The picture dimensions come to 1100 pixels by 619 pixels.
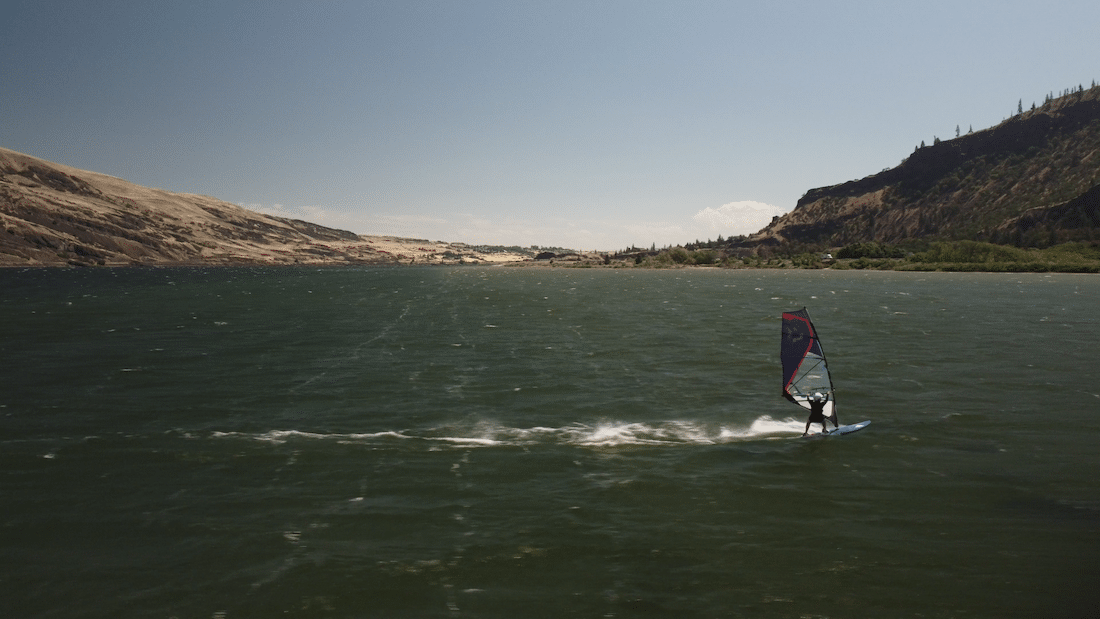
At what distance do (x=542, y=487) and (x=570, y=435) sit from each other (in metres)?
6.49

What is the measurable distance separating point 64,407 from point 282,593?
25205 mm

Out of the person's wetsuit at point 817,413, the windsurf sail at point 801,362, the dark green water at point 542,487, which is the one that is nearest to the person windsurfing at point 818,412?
the person's wetsuit at point 817,413

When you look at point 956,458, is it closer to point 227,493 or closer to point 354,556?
point 354,556

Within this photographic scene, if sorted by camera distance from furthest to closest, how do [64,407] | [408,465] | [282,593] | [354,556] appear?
1. [64,407]
2. [408,465]
3. [354,556]
4. [282,593]

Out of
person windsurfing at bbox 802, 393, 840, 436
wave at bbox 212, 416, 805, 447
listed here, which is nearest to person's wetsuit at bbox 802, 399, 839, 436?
person windsurfing at bbox 802, 393, 840, 436

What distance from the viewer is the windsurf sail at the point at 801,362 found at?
2780 centimetres

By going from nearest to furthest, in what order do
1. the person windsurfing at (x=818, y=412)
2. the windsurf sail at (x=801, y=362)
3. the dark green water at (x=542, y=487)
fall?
1. the dark green water at (x=542, y=487)
2. the person windsurfing at (x=818, y=412)
3. the windsurf sail at (x=801, y=362)

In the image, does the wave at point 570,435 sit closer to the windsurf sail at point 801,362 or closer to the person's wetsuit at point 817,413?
the person's wetsuit at point 817,413

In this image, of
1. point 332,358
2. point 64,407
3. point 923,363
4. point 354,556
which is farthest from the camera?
point 332,358

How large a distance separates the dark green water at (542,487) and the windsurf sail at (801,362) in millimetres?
1765

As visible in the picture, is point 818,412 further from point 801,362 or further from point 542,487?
point 542,487

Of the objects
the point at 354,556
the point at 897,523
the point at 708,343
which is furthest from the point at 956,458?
the point at 708,343

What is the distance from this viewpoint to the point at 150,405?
33094 millimetres

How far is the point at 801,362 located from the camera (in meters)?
28.1
